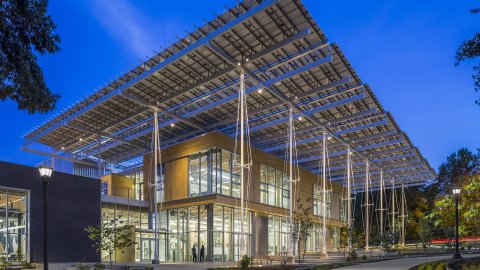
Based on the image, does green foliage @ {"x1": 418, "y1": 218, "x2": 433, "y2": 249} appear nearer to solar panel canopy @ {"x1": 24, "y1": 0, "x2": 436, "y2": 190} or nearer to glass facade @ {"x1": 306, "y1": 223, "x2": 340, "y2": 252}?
solar panel canopy @ {"x1": 24, "y1": 0, "x2": 436, "y2": 190}

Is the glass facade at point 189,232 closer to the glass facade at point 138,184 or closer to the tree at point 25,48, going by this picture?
the glass facade at point 138,184

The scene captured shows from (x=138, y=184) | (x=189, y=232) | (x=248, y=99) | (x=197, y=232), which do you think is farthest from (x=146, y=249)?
(x=248, y=99)

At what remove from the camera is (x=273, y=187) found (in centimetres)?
5000

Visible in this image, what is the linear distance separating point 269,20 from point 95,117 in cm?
2036

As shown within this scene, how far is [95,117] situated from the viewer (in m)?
41.5

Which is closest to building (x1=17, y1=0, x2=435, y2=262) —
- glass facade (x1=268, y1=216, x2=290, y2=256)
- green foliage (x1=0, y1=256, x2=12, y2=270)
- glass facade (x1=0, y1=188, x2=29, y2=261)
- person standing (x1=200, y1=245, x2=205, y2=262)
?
glass facade (x1=268, y1=216, x2=290, y2=256)

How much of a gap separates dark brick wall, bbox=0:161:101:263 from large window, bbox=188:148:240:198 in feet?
32.9

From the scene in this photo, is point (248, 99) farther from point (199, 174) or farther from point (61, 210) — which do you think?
point (61, 210)

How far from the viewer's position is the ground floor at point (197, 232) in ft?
133

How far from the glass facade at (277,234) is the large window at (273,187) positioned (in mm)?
1683

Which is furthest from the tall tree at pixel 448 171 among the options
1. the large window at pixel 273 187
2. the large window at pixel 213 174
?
the large window at pixel 213 174

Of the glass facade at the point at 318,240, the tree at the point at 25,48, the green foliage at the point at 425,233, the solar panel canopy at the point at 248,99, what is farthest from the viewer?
the green foliage at the point at 425,233

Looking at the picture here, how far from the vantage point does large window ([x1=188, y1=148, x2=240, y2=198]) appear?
4181cm

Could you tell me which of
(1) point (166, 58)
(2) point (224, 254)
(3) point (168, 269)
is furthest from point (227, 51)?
(2) point (224, 254)
